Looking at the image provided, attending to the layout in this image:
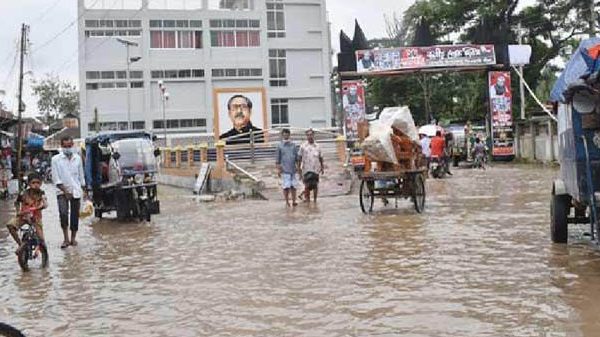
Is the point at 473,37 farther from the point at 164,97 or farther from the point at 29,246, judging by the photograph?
the point at 29,246

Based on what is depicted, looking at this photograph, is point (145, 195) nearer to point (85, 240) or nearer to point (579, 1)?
point (85, 240)


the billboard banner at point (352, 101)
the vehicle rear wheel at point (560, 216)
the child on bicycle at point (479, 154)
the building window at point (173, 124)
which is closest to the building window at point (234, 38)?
the building window at point (173, 124)

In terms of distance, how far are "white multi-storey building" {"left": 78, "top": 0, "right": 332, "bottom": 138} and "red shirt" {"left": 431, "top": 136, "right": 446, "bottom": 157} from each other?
98.1ft

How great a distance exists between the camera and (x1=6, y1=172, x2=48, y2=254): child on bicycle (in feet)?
30.0

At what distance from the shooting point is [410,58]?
30094mm

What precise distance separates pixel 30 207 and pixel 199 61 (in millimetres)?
46862

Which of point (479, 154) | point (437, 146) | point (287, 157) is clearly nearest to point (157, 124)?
point (479, 154)

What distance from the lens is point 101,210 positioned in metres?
15.8

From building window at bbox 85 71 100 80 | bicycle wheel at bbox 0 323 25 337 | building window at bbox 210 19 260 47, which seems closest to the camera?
bicycle wheel at bbox 0 323 25 337

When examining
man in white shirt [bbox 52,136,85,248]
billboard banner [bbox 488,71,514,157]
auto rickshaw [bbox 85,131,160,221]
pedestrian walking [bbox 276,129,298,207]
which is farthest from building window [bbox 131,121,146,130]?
man in white shirt [bbox 52,136,85,248]

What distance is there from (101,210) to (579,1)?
111 ft

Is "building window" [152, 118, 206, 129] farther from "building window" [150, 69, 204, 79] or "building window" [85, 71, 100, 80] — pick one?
"building window" [85, 71, 100, 80]

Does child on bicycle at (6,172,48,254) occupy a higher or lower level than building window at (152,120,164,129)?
lower

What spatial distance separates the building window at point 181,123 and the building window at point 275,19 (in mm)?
9068
